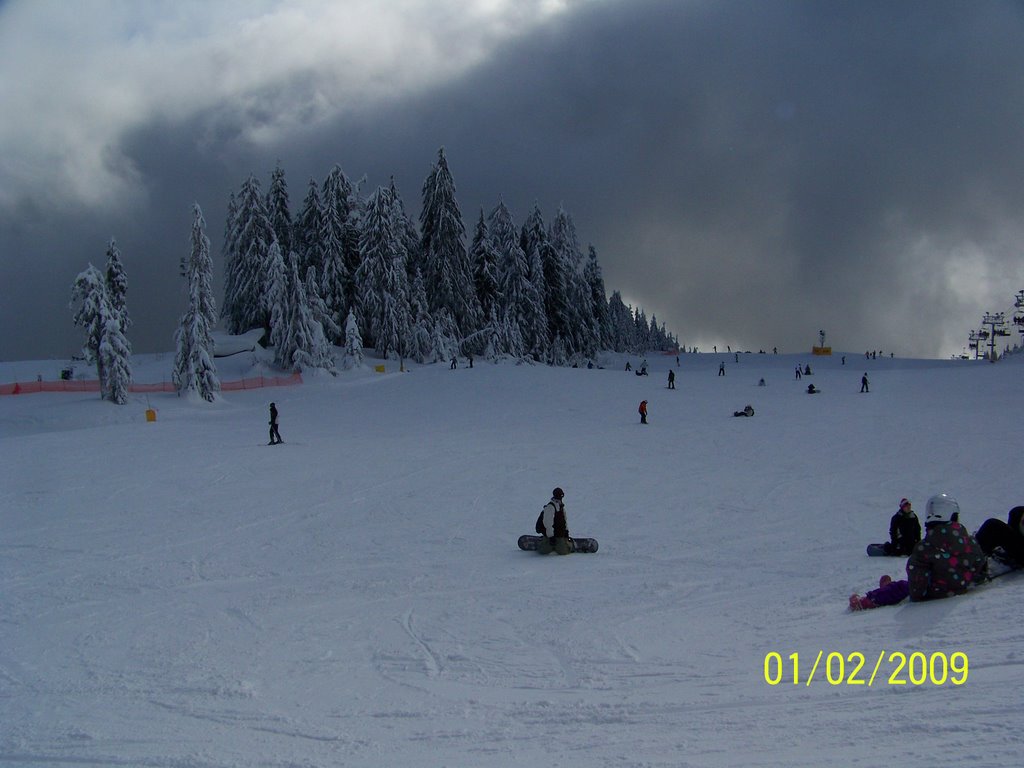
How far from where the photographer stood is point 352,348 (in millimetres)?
54312

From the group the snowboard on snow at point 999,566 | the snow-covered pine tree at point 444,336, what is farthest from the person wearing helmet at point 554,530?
the snow-covered pine tree at point 444,336

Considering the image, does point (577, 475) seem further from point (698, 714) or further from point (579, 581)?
point (698, 714)

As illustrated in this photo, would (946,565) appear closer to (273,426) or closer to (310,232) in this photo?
(273,426)

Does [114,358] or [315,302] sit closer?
[114,358]

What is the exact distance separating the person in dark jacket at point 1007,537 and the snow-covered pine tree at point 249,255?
5729 centimetres

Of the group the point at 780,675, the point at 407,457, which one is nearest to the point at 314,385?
the point at 407,457

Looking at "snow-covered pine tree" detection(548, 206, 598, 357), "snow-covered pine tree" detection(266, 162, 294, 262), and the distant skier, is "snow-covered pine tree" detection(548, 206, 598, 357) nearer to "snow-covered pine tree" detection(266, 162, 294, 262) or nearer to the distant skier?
"snow-covered pine tree" detection(266, 162, 294, 262)

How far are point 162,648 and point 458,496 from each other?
35.9 ft

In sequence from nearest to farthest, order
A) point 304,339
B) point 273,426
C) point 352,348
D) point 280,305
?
1. point 273,426
2. point 304,339
3. point 280,305
4. point 352,348

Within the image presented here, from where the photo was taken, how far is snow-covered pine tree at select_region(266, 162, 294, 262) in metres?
65.9

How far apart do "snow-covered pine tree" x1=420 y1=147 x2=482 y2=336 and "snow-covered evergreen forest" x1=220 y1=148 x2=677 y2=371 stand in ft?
0.31

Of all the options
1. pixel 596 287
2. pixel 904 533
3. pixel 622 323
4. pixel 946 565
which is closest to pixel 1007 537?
pixel 946 565

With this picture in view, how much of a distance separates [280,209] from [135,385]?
25033mm

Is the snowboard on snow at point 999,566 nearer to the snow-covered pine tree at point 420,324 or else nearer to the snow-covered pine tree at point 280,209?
the snow-covered pine tree at point 420,324
